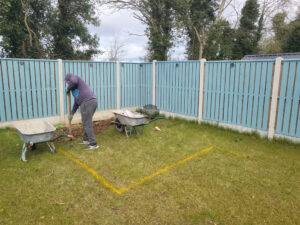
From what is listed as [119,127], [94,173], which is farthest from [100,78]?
[94,173]

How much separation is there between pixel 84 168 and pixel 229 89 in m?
4.42

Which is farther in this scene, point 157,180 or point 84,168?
point 84,168

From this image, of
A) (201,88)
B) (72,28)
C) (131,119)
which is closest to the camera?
(131,119)

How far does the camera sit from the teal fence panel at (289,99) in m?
4.79

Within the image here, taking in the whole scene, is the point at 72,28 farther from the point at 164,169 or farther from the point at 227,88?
the point at 164,169

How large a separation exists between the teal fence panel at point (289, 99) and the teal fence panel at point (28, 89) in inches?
248

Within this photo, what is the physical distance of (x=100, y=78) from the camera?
7430 millimetres

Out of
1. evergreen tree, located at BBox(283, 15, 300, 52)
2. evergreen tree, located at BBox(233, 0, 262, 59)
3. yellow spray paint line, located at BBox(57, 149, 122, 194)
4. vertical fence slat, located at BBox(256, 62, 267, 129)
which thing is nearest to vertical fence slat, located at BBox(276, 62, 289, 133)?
vertical fence slat, located at BBox(256, 62, 267, 129)

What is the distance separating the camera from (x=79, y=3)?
12820 mm

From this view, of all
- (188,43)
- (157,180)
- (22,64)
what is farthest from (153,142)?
(188,43)

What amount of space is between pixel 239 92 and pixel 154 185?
383 centimetres

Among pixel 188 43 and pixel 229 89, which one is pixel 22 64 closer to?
pixel 229 89

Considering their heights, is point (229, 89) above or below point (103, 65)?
below

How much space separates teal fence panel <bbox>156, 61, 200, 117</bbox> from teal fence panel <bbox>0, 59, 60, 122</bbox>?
3.63 metres
